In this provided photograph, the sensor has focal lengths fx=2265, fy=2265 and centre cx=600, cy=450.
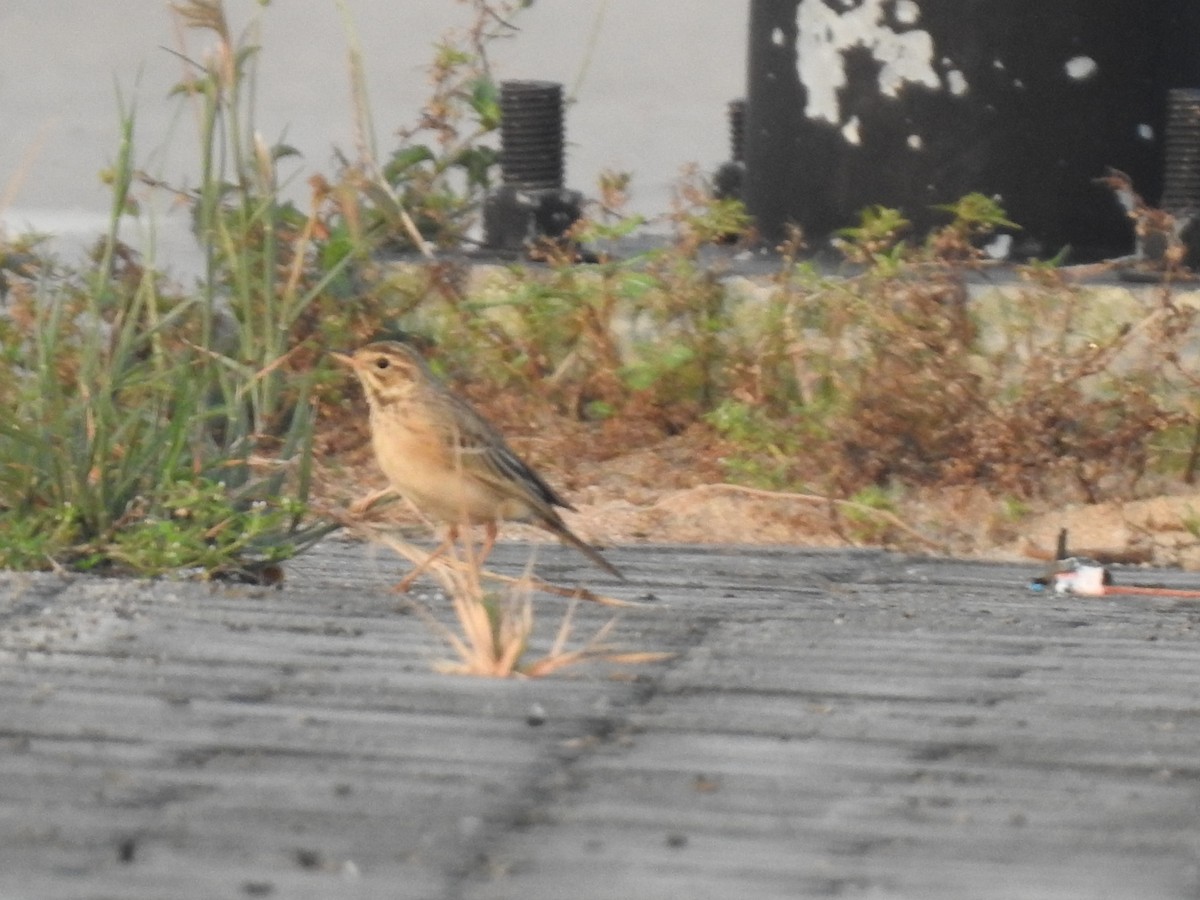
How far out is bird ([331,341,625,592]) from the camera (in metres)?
5.29

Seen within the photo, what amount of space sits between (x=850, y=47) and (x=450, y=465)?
3958 millimetres

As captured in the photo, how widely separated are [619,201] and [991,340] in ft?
5.43

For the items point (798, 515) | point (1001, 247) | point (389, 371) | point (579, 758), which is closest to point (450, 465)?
point (389, 371)

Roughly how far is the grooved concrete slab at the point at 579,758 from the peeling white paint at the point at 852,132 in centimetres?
474

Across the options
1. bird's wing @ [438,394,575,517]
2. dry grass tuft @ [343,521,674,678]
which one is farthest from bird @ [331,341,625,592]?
dry grass tuft @ [343,521,674,678]

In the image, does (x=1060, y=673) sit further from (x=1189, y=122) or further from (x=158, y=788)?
(x=1189, y=122)

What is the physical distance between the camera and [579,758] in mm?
2881

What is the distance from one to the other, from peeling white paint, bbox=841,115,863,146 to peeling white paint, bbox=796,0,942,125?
6cm

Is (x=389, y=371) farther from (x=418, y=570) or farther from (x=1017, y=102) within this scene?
(x=1017, y=102)

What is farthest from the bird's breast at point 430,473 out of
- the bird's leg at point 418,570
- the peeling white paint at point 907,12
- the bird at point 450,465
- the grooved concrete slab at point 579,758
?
the peeling white paint at point 907,12

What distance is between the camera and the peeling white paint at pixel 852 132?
8.73 m

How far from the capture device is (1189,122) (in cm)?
793

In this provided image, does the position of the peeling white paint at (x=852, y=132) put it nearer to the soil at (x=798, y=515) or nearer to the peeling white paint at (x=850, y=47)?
the peeling white paint at (x=850, y=47)

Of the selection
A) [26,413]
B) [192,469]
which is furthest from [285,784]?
[26,413]
